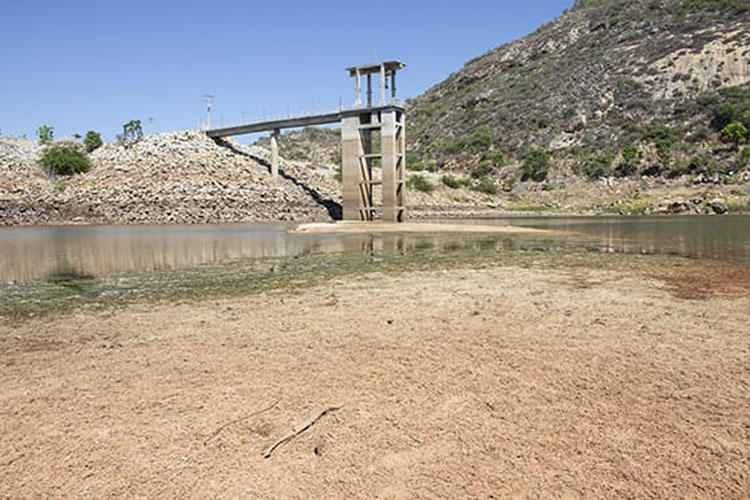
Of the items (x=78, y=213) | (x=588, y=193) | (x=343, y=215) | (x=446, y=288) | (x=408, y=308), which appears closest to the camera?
(x=408, y=308)

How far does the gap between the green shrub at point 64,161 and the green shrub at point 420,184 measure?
3594 centimetres

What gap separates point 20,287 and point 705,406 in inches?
515

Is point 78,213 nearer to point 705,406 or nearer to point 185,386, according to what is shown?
point 185,386

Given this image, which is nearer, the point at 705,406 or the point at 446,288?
the point at 705,406

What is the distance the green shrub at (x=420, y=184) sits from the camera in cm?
6842

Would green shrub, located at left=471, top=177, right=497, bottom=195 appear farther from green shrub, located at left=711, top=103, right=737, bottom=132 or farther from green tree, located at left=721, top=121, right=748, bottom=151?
green shrub, located at left=711, top=103, right=737, bottom=132

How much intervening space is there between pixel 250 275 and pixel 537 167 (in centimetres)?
7370

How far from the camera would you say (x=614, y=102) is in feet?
296

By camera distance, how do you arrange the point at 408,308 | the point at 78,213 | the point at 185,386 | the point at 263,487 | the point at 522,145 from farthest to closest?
1. the point at 522,145
2. the point at 78,213
3. the point at 408,308
4. the point at 185,386
5. the point at 263,487

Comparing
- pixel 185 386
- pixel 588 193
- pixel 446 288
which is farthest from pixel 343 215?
pixel 185 386

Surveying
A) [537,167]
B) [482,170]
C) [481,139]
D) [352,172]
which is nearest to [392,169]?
[352,172]

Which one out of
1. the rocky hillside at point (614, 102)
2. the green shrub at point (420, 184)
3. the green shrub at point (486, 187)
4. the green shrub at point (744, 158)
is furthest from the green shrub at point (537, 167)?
the green shrub at point (744, 158)

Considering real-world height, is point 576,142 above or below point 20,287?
above

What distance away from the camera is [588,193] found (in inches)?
2847
